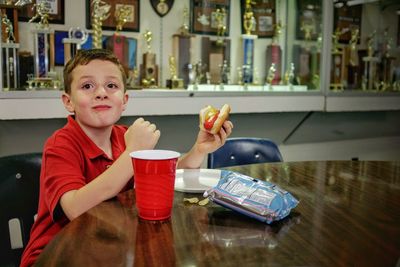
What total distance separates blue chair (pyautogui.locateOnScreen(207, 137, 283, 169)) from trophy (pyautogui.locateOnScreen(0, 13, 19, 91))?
1033 millimetres

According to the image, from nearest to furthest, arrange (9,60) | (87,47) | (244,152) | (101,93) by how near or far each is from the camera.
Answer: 1. (101,93)
2. (244,152)
3. (9,60)
4. (87,47)

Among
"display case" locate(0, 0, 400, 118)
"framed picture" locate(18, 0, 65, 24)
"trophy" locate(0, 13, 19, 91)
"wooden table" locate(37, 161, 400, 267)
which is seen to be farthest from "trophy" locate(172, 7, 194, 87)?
"wooden table" locate(37, 161, 400, 267)

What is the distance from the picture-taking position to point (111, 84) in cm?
113

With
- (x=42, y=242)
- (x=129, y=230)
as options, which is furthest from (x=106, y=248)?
(x=42, y=242)

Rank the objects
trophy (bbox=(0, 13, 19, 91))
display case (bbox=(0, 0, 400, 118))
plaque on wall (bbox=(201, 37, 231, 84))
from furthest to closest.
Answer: plaque on wall (bbox=(201, 37, 231, 84)), display case (bbox=(0, 0, 400, 118)), trophy (bbox=(0, 13, 19, 91))

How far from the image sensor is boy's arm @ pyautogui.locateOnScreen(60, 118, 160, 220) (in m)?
0.89

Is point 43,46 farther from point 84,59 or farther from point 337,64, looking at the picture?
point 337,64

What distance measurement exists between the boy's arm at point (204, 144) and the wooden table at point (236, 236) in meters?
0.21

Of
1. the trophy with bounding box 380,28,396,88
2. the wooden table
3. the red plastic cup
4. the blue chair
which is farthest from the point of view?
the trophy with bounding box 380,28,396,88

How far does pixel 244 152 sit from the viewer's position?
1.77 meters

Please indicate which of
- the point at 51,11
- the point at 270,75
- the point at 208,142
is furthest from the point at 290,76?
the point at 208,142

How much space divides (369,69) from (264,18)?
3.12ft

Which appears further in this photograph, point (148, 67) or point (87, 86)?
point (148, 67)

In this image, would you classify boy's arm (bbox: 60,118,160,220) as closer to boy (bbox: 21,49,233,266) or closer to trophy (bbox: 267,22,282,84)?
boy (bbox: 21,49,233,266)
